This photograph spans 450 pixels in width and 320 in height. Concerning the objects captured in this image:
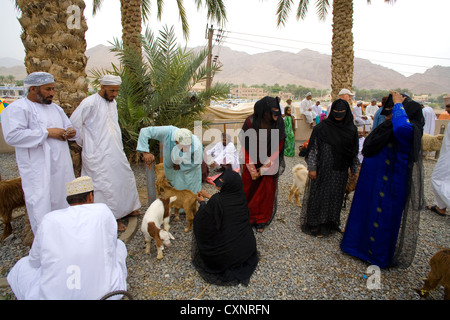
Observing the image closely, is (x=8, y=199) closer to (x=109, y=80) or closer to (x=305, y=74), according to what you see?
(x=109, y=80)

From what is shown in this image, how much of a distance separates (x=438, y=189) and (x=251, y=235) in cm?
367

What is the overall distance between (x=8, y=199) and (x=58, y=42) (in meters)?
2.09

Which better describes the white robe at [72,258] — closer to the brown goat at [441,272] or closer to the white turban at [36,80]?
the white turban at [36,80]

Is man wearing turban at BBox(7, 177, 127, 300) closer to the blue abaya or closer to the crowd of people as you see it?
the crowd of people

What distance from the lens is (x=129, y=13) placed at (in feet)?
26.7

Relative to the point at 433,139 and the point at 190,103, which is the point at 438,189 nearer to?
the point at 433,139

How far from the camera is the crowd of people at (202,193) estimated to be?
1.98 metres

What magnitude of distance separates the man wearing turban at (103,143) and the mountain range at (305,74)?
10044 cm

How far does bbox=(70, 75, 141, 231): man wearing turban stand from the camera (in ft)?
11.5

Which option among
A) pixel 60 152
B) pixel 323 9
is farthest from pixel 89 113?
pixel 323 9

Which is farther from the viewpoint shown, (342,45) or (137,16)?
(342,45)

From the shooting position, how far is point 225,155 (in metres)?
6.57

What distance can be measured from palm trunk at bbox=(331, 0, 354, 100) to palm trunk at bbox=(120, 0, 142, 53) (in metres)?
6.36

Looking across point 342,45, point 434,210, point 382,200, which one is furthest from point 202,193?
point 342,45
